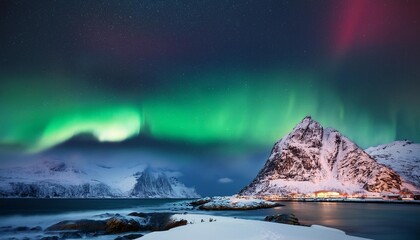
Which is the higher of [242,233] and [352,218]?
[242,233]

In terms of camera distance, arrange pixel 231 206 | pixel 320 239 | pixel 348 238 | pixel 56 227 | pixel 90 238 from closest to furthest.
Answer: pixel 320 239
pixel 348 238
pixel 90 238
pixel 56 227
pixel 231 206

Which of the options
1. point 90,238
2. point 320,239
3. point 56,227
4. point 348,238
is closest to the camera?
point 320,239

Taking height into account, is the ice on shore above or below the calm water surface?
above

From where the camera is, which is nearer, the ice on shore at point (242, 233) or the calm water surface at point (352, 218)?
the ice on shore at point (242, 233)

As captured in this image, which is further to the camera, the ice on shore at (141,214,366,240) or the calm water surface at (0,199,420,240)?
the calm water surface at (0,199,420,240)

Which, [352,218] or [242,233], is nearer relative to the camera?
[242,233]

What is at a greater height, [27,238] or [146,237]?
[146,237]

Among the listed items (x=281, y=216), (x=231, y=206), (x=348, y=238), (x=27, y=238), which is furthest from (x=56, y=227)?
(x=231, y=206)

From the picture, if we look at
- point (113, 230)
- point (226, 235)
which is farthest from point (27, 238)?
point (226, 235)

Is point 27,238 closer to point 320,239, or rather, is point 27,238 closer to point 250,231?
point 250,231

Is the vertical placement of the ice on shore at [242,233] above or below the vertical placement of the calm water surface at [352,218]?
above

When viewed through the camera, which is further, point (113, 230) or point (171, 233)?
point (113, 230)

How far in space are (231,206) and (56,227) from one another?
7921cm

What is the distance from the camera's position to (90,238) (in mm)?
42625
